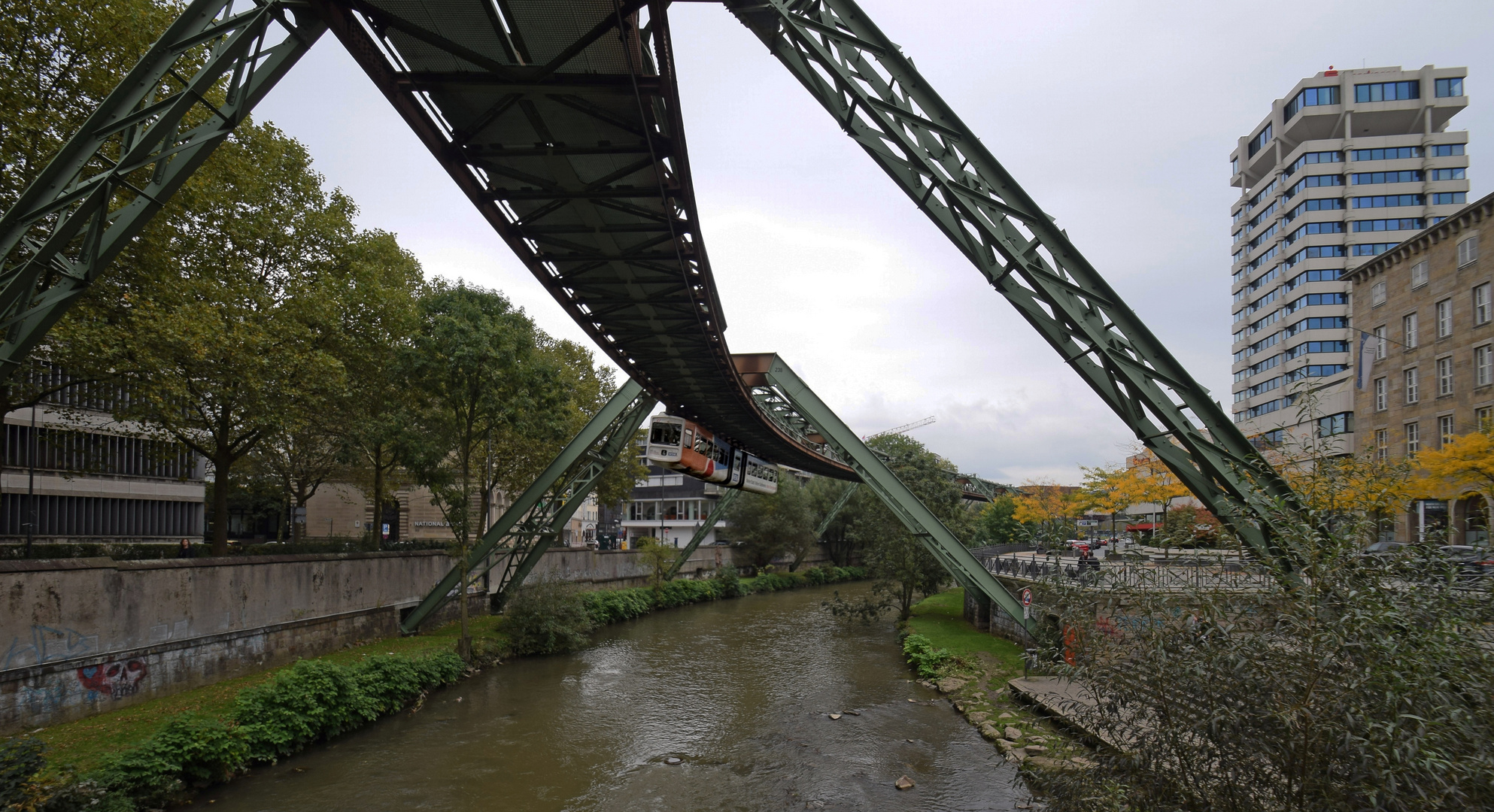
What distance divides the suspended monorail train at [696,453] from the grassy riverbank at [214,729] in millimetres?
7896

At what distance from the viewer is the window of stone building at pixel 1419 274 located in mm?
33719

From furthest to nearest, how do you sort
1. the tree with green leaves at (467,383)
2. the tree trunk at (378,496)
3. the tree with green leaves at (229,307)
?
the tree trunk at (378,496), the tree with green leaves at (467,383), the tree with green leaves at (229,307)

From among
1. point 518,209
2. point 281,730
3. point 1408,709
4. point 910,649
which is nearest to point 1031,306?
point 1408,709

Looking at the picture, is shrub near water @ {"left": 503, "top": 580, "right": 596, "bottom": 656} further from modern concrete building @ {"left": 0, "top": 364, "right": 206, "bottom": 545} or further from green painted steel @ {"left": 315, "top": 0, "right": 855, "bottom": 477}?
modern concrete building @ {"left": 0, "top": 364, "right": 206, "bottom": 545}

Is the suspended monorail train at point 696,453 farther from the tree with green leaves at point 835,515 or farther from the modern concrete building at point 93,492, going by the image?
the tree with green leaves at point 835,515

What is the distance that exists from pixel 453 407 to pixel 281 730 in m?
10.9

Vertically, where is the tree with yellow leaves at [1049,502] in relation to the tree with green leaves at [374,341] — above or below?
below

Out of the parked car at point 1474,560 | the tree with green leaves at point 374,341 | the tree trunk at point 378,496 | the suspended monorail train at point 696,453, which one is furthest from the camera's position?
the tree trunk at point 378,496

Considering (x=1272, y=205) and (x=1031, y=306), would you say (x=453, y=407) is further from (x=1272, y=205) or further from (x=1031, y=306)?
(x=1272, y=205)

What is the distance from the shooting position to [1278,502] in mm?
6055

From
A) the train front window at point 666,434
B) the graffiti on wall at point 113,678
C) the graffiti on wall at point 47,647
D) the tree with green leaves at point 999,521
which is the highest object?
the train front window at point 666,434

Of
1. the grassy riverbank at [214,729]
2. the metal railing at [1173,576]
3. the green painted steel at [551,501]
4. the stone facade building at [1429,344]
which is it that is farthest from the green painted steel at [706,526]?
the metal railing at [1173,576]

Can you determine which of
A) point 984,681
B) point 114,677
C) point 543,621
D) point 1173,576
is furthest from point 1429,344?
point 114,677

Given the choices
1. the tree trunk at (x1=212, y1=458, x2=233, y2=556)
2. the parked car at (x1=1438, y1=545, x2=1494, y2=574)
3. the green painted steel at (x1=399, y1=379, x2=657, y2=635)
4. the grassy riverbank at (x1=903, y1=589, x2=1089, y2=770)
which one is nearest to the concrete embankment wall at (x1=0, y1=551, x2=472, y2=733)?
the green painted steel at (x1=399, y1=379, x2=657, y2=635)
